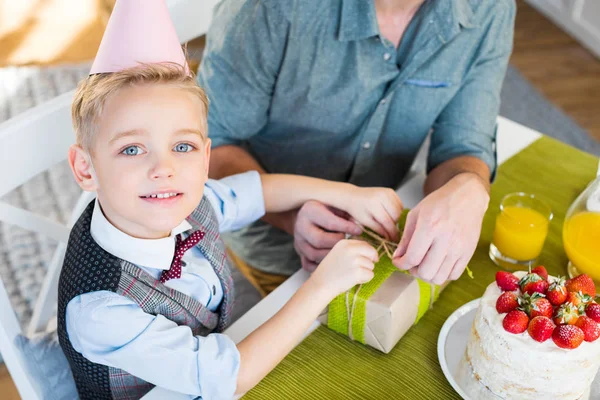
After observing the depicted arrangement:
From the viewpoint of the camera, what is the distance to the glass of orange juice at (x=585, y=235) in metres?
1.11

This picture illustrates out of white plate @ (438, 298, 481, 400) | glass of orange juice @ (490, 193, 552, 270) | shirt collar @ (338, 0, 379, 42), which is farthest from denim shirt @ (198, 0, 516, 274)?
white plate @ (438, 298, 481, 400)

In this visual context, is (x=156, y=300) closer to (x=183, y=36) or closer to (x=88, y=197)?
(x=88, y=197)

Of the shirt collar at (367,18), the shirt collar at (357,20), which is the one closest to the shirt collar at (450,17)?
the shirt collar at (367,18)

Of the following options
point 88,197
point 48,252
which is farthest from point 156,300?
point 48,252

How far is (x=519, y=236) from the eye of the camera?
1.14m

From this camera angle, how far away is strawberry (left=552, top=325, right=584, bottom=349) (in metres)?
0.87

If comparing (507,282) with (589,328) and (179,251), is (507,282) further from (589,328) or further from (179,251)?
(179,251)

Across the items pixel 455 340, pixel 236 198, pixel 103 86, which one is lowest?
pixel 455 340

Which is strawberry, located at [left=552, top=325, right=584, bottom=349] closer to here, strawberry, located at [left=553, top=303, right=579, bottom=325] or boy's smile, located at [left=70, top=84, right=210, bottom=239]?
strawberry, located at [left=553, top=303, right=579, bottom=325]

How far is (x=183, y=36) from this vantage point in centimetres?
142

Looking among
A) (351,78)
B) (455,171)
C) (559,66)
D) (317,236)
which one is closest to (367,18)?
(351,78)

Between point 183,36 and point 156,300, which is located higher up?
point 183,36

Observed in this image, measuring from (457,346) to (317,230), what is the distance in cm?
31

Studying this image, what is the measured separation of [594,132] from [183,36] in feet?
7.71
